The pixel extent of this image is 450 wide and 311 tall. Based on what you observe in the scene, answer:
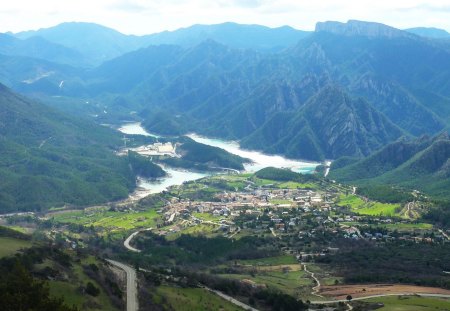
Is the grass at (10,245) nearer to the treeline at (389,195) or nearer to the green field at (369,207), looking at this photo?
the green field at (369,207)

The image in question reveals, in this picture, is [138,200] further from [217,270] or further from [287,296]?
[287,296]

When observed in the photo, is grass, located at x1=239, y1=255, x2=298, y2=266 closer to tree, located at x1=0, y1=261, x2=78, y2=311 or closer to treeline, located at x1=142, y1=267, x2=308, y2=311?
treeline, located at x1=142, y1=267, x2=308, y2=311

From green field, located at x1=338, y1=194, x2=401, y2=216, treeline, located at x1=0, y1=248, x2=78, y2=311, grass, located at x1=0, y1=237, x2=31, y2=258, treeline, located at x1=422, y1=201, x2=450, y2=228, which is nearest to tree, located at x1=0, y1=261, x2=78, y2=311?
treeline, located at x1=0, y1=248, x2=78, y2=311

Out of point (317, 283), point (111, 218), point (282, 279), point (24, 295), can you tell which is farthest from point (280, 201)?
point (24, 295)

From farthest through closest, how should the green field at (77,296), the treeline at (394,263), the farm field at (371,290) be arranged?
1. the treeline at (394,263)
2. the farm field at (371,290)
3. the green field at (77,296)

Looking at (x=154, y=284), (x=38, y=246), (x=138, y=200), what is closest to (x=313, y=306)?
(x=154, y=284)

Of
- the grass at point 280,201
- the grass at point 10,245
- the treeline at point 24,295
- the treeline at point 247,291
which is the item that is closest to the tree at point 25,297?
the treeline at point 24,295
